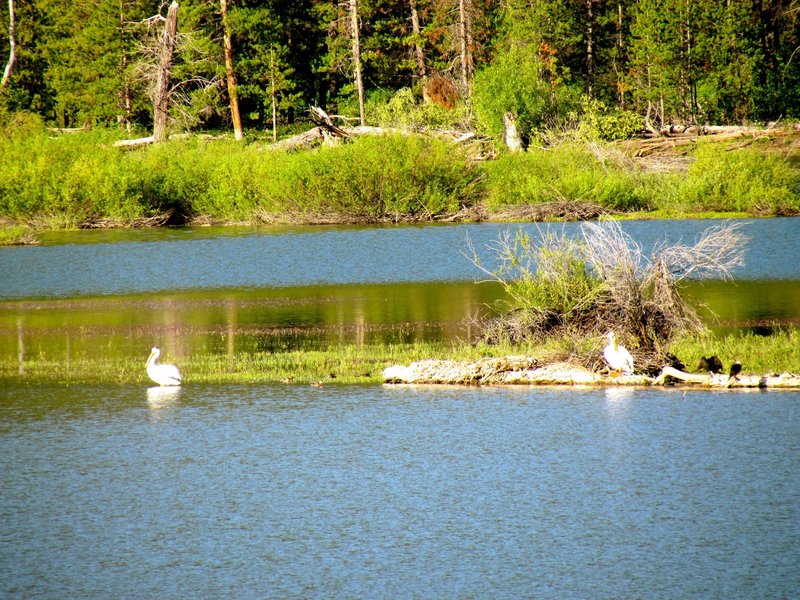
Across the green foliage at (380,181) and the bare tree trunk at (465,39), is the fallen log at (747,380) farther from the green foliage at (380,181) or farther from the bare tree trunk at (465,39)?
the bare tree trunk at (465,39)

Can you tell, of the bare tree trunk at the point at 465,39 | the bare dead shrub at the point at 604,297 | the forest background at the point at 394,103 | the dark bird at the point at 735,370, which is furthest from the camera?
the bare tree trunk at the point at 465,39

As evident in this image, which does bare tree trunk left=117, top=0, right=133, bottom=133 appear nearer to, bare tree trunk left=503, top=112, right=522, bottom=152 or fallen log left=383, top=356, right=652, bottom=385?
bare tree trunk left=503, top=112, right=522, bottom=152

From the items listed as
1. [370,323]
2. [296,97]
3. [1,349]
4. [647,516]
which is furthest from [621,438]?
[296,97]

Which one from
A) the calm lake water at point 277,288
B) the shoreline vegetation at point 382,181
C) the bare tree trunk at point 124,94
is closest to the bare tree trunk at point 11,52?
the bare tree trunk at point 124,94

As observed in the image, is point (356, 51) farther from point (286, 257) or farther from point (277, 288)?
point (277, 288)

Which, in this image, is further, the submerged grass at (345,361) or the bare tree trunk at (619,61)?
the bare tree trunk at (619,61)

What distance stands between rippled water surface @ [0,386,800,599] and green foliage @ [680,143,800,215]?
99.2 ft

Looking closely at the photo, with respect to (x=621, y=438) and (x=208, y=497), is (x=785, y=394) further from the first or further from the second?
(x=208, y=497)

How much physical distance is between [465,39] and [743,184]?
2410 cm

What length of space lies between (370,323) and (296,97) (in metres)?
43.9

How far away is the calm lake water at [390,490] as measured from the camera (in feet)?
30.1

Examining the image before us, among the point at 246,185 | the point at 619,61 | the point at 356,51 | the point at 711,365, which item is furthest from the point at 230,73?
the point at 711,365

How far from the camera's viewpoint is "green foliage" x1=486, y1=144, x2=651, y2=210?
46219 mm

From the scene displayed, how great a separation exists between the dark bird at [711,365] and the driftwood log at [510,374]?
15.8 inches
